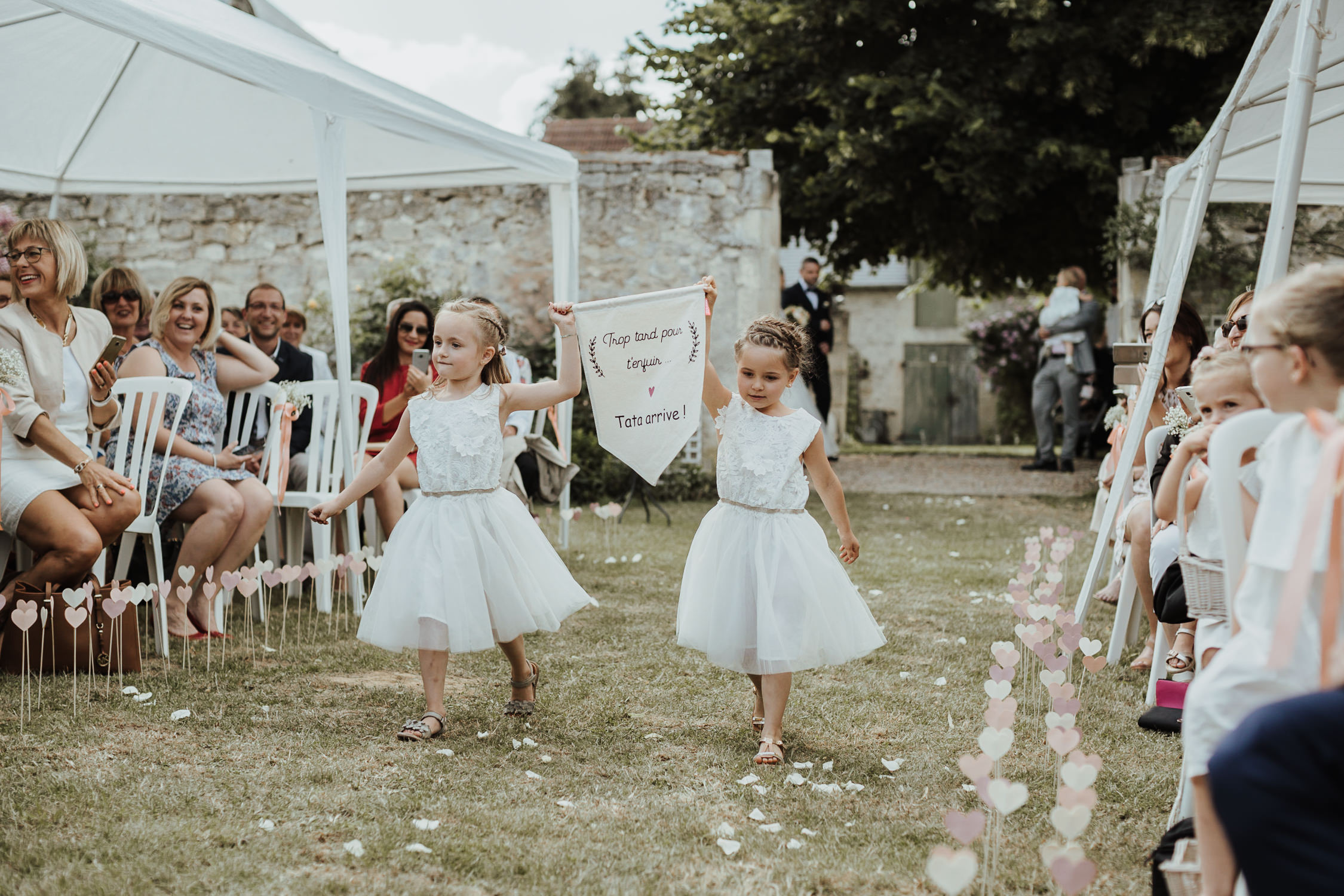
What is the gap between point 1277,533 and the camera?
1.71 meters

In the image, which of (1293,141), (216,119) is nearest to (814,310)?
(216,119)

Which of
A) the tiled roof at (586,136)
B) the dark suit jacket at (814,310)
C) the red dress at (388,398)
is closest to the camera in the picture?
the red dress at (388,398)

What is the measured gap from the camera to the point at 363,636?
3.58 meters

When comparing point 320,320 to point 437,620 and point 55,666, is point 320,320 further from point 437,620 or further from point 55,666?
point 437,620

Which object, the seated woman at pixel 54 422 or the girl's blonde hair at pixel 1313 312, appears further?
the seated woman at pixel 54 422

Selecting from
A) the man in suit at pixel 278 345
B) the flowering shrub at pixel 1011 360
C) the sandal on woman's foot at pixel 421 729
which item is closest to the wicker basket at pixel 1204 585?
the sandal on woman's foot at pixel 421 729

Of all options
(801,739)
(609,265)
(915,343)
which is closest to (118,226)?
(609,265)

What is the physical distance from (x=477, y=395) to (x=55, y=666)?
186 centimetres

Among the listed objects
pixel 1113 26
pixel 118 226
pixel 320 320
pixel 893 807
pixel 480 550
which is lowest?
Result: pixel 893 807

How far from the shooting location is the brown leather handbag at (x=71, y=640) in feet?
13.4

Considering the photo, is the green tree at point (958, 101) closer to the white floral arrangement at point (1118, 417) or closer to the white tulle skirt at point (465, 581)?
the white floral arrangement at point (1118, 417)

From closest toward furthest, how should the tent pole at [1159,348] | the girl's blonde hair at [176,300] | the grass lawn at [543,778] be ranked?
the grass lawn at [543,778], the tent pole at [1159,348], the girl's blonde hair at [176,300]

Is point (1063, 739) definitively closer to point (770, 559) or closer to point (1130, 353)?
point (770, 559)

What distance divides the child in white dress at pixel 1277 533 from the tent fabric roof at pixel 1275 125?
163 centimetres
